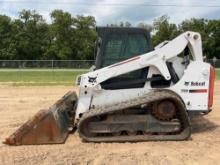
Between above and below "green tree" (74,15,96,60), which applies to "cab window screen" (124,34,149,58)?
above

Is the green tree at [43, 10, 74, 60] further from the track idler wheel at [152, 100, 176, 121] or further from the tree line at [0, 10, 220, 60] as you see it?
the track idler wheel at [152, 100, 176, 121]

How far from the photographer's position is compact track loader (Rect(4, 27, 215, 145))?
9586mm

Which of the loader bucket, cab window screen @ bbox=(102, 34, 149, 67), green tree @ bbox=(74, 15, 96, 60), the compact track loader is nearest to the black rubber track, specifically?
the compact track loader

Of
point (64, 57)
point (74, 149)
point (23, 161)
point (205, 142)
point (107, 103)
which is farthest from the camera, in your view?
point (64, 57)

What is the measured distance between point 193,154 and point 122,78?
2.53m

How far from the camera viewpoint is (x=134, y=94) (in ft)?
33.9

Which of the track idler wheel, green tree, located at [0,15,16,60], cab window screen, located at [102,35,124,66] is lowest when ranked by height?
green tree, located at [0,15,16,60]

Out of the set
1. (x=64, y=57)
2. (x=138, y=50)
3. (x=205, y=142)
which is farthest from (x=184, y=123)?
(x=64, y=57)

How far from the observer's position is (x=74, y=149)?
8.98 metres

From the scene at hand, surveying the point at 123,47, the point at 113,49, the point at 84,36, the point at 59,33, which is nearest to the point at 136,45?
the point at 123,47

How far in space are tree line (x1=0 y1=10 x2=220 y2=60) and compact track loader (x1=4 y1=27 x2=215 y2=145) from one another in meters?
54.1

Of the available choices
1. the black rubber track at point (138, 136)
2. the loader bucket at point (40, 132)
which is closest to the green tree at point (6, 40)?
the loader bucket at point (40, 132)

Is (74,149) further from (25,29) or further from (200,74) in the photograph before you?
(25,29)

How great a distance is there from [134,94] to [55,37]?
59340mm
